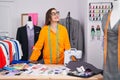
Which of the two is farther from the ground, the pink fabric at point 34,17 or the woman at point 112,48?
the pink fabric at point 34,17

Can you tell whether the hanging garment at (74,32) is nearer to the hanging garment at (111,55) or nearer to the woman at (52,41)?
the woman at (52,41)

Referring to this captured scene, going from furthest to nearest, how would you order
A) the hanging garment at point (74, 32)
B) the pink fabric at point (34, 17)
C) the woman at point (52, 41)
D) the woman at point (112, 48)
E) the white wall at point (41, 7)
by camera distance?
1. the white wall at point (41, 7)
2. the pink fabric at point (34, 17)
3. the hanging garment at point (74, 32)
4. the woman at point (52, 41)
5. the woman at point (112, 48)

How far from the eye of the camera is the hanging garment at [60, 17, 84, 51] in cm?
399

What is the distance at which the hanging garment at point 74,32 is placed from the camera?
13.1 feet

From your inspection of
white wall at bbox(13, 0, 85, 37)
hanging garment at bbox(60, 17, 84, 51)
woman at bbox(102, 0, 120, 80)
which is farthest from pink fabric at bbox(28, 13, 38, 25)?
woman at bbox(102, 0, 120, 80)

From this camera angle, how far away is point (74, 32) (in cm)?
406

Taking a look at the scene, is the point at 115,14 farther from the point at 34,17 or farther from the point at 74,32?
the point at 34,17

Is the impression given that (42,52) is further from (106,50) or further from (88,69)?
(106,50)

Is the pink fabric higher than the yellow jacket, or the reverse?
the pink fabric

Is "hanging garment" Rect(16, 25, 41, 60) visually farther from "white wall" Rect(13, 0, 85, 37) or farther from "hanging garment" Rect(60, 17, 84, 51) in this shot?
"hanging garment" Rect(60, 17, 84, 51)

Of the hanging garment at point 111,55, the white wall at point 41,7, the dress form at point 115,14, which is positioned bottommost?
the hanging garment at point 111,55

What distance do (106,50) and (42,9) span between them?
2.33 m

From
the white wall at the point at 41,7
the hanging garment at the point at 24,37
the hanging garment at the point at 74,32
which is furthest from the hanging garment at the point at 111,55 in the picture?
the white wall at the point at 41,7

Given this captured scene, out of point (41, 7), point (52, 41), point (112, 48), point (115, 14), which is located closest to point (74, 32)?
point (52, 41)
